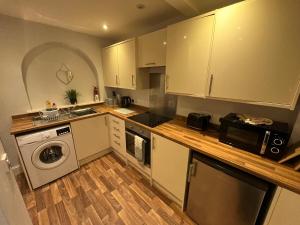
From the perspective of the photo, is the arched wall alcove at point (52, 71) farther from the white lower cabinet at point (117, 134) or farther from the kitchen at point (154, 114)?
the white lower cabinet at point (117, 134)

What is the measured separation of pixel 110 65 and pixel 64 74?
85cm

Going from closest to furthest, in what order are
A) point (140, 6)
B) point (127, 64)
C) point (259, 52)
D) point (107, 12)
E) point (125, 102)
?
point (259, 52)
point (140, 6)
point (107, 12)
point (127, 64)
point (125, 102)

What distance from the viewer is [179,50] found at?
1441 mm

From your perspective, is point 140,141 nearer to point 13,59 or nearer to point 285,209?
point 285,209

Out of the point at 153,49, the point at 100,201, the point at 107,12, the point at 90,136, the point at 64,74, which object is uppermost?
the point at 107,12

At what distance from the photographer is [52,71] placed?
90.0 inches

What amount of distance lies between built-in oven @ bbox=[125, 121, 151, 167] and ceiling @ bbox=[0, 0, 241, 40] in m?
1.43

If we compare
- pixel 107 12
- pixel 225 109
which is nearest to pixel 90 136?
pixel 107 12

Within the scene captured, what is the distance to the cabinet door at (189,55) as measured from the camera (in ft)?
4.09

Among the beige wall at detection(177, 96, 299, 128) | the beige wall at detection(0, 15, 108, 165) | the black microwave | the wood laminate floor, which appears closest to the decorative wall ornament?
the beige wall at detection(0, 15, 108, 165)

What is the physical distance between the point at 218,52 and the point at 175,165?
1.20 metres

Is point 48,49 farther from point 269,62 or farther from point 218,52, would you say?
point 269,62

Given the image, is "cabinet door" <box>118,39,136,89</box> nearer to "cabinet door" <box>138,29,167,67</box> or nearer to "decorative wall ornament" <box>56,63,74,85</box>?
"cabinet door" <box>138,29,167,67</box>

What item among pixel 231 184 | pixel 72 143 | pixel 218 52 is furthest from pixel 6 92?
pixel 231 184
